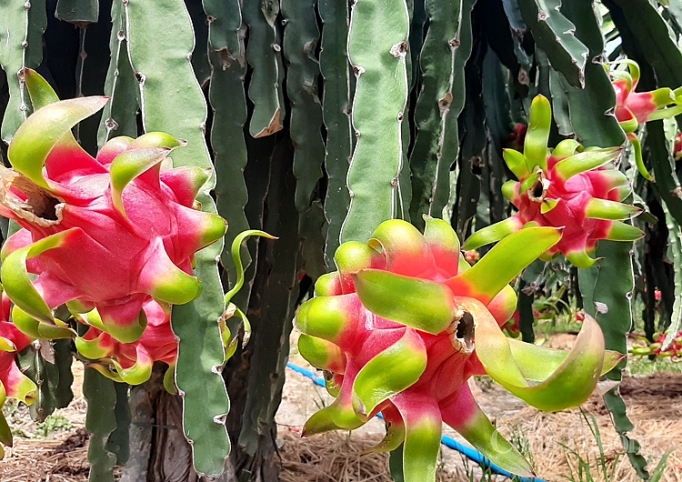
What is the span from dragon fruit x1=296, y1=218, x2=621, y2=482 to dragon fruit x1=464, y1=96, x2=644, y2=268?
0.39 metres

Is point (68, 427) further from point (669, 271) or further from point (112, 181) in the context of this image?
point (669, 271)

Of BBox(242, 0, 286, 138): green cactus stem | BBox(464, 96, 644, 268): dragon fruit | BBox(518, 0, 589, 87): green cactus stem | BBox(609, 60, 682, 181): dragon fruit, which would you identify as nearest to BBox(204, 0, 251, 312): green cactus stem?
BBox(242, 0, 286, 138): green cactus stem

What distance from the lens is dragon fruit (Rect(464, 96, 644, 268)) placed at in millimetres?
751

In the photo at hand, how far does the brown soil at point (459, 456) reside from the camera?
157cm

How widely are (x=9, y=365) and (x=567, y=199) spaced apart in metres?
0.69

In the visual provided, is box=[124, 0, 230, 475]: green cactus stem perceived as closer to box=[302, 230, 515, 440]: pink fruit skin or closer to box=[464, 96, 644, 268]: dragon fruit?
box=[302, 230, 515, 440]: pink fruit skin

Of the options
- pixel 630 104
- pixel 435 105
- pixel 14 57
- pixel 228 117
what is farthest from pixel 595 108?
pixel 14 57

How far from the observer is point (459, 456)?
77.7 inches

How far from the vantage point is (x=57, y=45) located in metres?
0.98

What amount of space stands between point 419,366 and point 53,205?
0.28 meters

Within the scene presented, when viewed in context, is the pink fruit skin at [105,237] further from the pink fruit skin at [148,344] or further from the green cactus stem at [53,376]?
the green cactus stem at [53,376]

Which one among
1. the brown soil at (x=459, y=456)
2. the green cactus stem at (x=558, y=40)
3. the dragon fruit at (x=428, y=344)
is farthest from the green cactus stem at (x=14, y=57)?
the brown soil at (x=459, y=456)

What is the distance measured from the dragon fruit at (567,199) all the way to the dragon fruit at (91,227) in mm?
449

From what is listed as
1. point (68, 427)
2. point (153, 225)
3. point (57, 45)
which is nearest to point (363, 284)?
point (153, 225)
